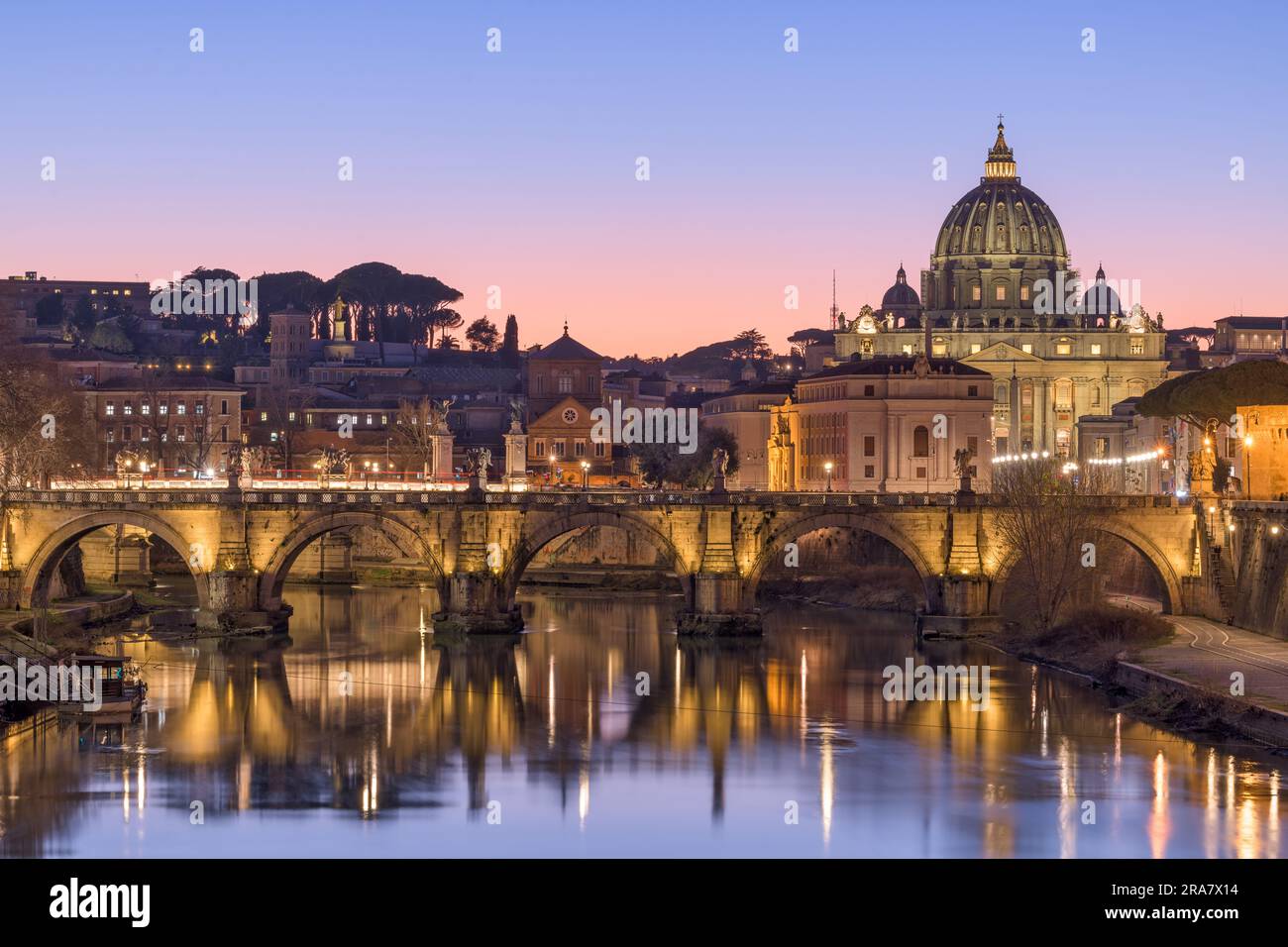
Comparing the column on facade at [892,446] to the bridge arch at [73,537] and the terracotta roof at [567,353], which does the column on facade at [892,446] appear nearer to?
the terracotta roof at [567,353]

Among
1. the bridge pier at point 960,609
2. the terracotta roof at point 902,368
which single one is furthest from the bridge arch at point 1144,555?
the terracotta roof at point 902,368

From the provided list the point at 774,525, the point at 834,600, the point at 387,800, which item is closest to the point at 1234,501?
the point at 774,525

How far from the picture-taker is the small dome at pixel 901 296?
602ft

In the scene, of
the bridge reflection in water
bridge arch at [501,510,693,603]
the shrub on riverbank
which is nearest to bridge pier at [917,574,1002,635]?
the shrub on riverbank

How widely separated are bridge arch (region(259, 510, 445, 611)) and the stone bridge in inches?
1.8

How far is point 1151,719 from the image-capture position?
1933 inches

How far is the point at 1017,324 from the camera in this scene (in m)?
172

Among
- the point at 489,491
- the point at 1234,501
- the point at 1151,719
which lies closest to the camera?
the point at 1151,719

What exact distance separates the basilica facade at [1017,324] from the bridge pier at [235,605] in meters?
88.7

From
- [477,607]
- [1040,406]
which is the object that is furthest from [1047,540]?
[1040,406]
